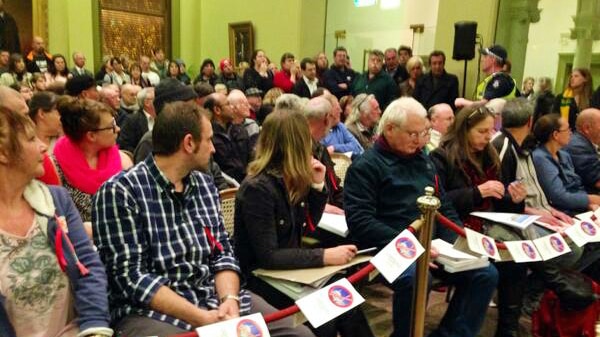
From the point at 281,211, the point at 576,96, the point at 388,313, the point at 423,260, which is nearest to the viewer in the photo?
the point at 423,260

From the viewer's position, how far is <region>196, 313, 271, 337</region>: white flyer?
57.9 inches

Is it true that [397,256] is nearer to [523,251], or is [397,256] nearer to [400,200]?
[400,200]

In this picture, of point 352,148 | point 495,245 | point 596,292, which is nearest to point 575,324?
point 596,292

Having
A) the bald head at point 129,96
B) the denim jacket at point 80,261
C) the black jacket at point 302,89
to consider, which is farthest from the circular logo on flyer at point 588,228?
the black jacket at point 302,89

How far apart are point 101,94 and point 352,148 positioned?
2.81 meters

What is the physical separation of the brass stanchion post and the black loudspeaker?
5.21 metres

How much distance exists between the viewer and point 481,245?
246cm

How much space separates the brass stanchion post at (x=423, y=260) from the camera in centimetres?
213

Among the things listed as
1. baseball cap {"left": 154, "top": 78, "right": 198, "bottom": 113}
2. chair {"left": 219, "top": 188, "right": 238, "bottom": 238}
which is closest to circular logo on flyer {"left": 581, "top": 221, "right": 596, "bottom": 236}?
chair {"left": 219, "top": 188, "right": 238, "bottom": 238}

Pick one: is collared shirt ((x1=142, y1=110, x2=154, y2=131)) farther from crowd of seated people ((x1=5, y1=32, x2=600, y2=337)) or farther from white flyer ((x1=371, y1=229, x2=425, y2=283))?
white flyer ((x1=371, y1=229, x2=425, y2=283))

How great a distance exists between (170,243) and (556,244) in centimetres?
203

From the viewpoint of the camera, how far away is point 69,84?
4.73 metres

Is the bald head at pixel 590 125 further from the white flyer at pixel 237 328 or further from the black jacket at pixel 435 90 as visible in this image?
the white flyer at pixel 237 328

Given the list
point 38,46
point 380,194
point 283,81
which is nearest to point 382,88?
point 283,81
